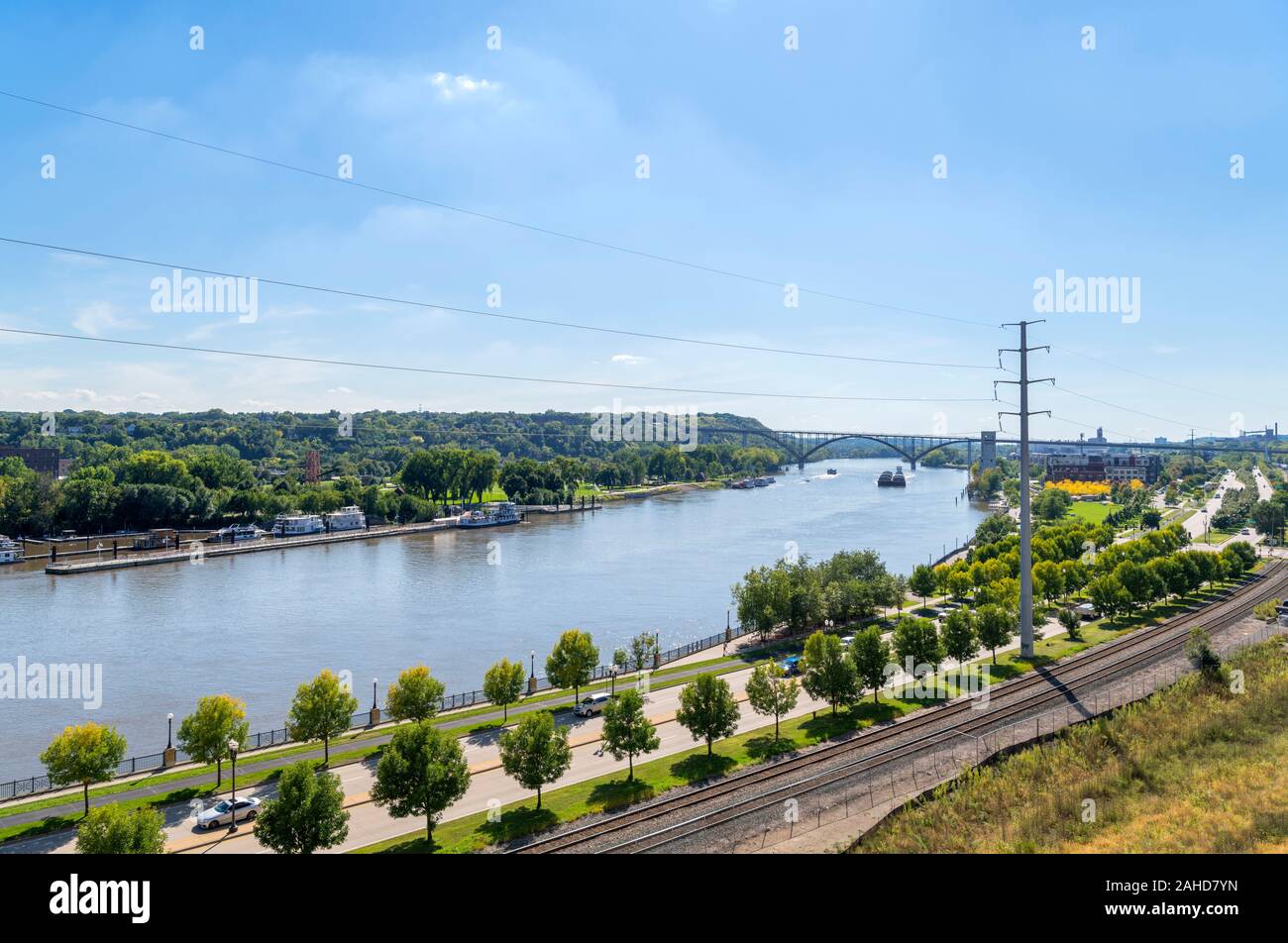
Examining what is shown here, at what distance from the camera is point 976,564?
128 ft

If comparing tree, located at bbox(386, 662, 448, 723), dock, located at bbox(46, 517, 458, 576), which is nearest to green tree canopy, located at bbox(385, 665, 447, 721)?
tree, located at bbox(386, 662, 448, 723)

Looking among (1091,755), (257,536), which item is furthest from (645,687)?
(257,536)

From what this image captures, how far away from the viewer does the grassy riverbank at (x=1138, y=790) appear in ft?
35.6

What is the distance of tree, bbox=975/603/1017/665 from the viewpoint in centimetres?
2634

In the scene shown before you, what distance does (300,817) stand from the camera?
1332cm

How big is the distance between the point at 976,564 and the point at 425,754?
1259 inches

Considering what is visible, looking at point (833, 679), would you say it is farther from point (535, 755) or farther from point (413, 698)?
point (413, 698)

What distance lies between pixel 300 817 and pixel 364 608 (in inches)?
1048

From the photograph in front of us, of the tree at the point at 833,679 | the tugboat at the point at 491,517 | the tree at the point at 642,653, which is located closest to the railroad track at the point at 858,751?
the tree at the point at 833,679

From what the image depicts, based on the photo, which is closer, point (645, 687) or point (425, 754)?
point (425, 754)

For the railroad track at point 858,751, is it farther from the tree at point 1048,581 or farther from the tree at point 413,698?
the tree at point 413,698

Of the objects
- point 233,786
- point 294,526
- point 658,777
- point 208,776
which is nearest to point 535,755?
point 658,777

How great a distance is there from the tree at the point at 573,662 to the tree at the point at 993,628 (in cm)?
1337
